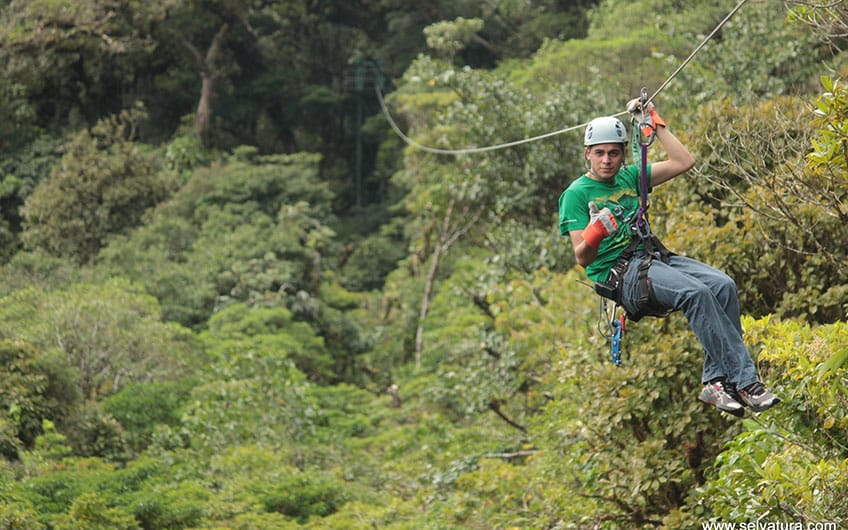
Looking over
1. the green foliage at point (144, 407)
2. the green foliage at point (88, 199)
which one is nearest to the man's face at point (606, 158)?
the green foliage at point (144, 407)

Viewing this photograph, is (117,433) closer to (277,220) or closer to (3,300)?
(3,300)

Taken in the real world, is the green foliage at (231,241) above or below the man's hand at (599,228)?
below

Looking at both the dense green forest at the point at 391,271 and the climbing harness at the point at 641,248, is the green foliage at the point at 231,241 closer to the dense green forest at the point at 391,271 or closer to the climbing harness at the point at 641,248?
the dense green forest at the point at 391,271

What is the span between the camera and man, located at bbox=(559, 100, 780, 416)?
416 centimetres

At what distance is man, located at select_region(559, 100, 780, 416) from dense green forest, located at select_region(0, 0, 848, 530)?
1.32 ft

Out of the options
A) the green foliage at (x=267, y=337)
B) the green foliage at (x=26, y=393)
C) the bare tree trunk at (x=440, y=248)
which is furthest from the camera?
the bare tree trunk at (x=440, y=248)

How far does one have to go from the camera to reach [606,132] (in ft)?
14.8

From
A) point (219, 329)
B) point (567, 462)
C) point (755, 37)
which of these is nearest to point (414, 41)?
point (219, 329)

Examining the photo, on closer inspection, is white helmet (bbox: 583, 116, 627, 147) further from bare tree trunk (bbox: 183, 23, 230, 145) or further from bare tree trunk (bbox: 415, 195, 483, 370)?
bare tree trunk (bbox: 183, 23, 230, 145)

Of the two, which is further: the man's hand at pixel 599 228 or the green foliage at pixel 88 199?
the green foliage at pixel 88 199

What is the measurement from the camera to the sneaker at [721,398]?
413 cm

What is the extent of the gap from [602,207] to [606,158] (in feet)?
0.71

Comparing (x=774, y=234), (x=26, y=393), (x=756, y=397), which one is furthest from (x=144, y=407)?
(x=756, y=397)

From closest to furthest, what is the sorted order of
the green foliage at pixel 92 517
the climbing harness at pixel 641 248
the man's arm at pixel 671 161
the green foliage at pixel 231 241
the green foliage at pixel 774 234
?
1. the climbing harness at pixel 641 248
2. the man's arm at pixel 671 161
3. the green foliage at pixel 774 234
4. the green foliage at pixel 92 517
5. the green foliage at pixel 231 241
